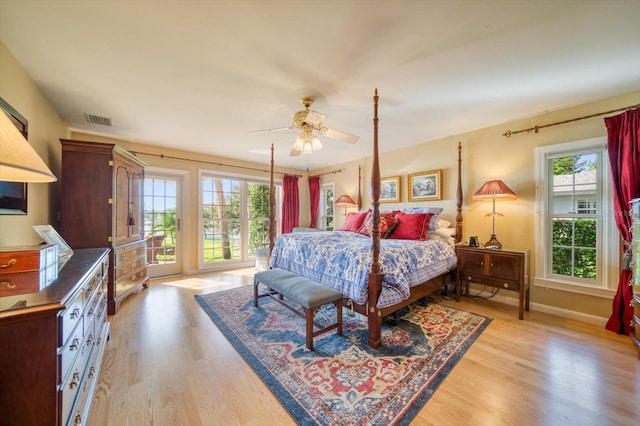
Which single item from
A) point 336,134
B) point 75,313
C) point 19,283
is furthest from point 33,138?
point 336,134

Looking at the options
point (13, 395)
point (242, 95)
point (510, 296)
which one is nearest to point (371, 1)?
point (242, 95)

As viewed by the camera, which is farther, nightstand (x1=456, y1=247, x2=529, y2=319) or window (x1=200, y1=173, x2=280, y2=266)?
window (x1=200, y1=173, x2=280, y2=266)

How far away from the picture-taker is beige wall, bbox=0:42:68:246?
1.78 meters

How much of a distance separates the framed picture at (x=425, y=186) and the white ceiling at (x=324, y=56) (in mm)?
1046

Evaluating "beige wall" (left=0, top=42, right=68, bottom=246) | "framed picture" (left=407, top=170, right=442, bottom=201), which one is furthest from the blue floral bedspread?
"beige wall" (left=0, top=42, right=68, bottom=246)

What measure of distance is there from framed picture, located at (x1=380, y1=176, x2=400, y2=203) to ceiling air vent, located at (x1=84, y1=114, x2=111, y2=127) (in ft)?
14.1

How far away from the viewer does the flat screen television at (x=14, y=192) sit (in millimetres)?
1618

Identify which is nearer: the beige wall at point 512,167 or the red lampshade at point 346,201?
the beige wall at point 512,167

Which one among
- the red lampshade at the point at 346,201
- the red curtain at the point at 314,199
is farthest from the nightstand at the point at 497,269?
the red curtain at the point at 314,199

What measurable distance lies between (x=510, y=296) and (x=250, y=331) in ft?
10.7

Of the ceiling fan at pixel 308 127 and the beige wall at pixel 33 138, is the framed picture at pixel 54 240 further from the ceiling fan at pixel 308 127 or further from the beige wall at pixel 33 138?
the ceiling fan at pixel 308 127

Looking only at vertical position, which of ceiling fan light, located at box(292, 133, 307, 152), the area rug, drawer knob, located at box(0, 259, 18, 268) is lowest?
the area rug

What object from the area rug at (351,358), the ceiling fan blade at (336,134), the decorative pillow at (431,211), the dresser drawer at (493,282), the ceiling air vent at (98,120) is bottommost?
the area rug at (351,358)

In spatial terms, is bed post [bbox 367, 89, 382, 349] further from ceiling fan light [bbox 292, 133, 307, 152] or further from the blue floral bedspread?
ceiling fan light [bbox 292, 133, 307, 152]
